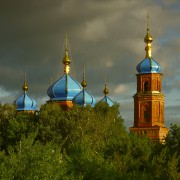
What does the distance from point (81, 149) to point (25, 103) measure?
3379 cm

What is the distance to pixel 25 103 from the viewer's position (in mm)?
61594

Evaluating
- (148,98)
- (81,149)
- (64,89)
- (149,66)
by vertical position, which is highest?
(149,66)

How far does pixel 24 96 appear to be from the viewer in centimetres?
6247

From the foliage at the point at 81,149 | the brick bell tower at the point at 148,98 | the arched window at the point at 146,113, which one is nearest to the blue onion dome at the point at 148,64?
the brick bell tower at the point at 148,98

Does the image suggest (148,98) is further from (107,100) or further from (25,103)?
(25,103)

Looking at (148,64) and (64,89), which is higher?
(148,64)

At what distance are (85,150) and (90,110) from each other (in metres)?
15.4

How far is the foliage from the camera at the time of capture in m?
21.2

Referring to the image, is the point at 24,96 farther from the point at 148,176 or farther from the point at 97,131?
the point at 148,176

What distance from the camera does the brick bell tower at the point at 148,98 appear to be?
5350cm

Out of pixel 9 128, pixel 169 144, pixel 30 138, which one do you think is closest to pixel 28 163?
pixel 30 138

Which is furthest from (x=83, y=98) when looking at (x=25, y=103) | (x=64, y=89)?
(x=25, y=103)

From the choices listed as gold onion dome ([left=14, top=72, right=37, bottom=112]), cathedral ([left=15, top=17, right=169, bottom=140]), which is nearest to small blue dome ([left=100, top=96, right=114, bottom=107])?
cathedral ([left=15, top=17, right=169, bottom=140])

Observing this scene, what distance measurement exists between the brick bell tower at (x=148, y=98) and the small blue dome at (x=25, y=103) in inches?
475
